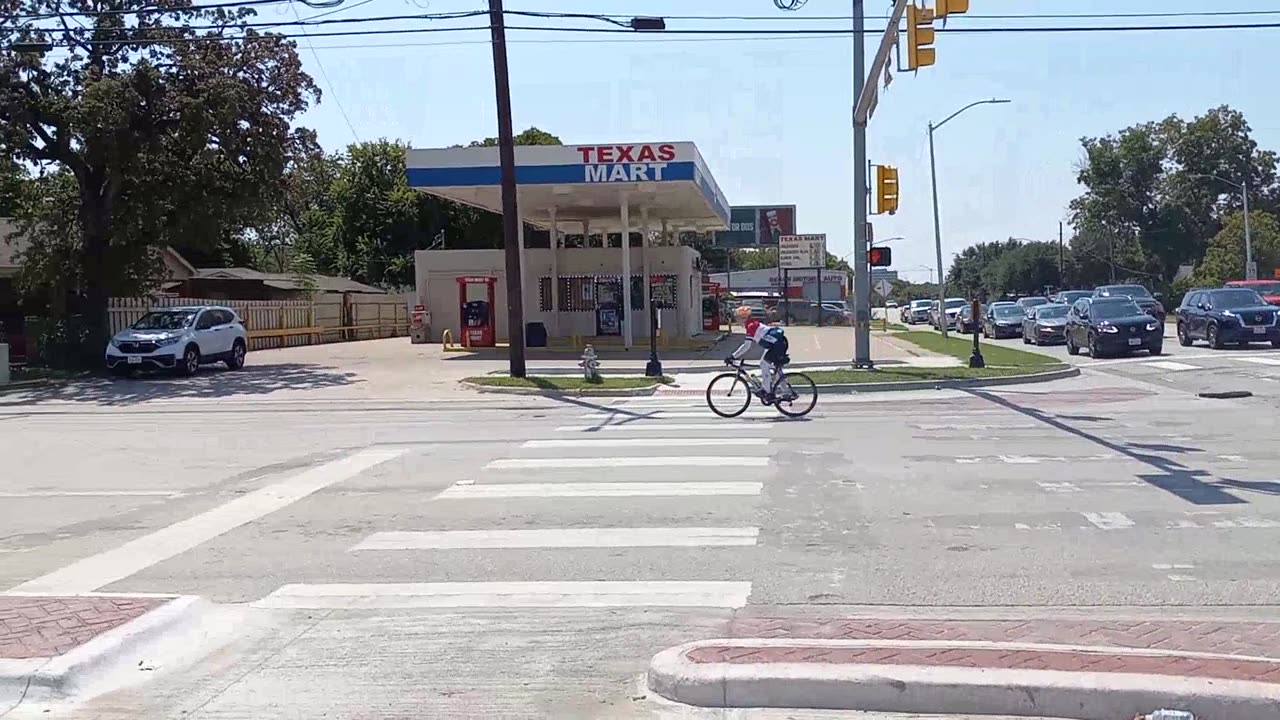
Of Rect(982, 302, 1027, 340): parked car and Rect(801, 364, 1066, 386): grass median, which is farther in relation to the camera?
Rect(982, 302, 1027, 340): parked car

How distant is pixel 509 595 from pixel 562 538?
151cm

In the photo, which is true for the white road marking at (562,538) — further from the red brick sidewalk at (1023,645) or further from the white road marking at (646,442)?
the white road marking at (646,442)

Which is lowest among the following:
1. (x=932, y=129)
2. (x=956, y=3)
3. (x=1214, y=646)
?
(x=1214, y=646)

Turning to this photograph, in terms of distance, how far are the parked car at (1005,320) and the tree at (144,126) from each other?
27.2 meters

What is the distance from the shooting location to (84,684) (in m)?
5.52

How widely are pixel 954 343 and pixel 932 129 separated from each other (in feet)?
28.5

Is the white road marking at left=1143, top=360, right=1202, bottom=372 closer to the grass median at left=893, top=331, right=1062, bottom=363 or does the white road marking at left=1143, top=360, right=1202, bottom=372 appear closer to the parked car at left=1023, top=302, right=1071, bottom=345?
the grass median at left=893, top=331, right=1062, bottom=363

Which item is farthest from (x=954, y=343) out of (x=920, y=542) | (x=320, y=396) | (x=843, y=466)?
(x=920, y=542)

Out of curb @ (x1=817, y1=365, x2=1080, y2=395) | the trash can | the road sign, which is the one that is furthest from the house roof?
curb @ (x1=817, y1=365, x2=1080, y2=395)

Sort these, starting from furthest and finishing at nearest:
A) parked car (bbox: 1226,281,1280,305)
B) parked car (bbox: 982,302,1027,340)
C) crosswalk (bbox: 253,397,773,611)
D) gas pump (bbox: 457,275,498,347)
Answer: parked car (bbox: 982,302,1027,340)
parked car (bbox: 1226,281,1280,305)
gas pump (bbox: 457,275,498,347)
crosswalk (bbox: 253,397,773,611)

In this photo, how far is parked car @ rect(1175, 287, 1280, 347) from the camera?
2922 centimetres

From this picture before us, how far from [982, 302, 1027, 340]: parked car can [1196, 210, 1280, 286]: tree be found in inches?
1041

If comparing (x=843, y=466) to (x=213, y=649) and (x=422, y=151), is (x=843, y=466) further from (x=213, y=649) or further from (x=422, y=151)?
(x=422, y=151)

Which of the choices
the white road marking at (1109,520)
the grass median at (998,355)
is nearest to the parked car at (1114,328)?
the grass median at (998,355)
